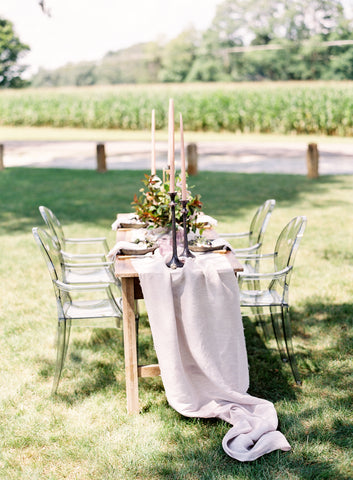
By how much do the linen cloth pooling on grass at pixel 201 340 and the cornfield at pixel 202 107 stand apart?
69.5 feet

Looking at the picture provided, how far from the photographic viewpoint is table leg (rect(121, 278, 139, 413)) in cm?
337

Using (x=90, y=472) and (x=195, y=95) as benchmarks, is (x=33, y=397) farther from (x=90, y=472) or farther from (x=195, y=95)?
(x=195, y=95)

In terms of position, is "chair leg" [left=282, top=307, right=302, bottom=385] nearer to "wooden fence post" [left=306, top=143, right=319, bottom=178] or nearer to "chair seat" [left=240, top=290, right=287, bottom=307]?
"chair seat" [left=240, top=290, right=287, bottom=307]

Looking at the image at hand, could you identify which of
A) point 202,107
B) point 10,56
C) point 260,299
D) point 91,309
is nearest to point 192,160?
point 260,299

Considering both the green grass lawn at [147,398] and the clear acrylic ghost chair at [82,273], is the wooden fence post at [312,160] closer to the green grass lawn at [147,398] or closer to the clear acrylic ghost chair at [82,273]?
the green grass lawn at [147,398]

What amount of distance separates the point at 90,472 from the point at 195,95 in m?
24.7

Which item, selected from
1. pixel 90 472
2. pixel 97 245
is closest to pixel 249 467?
pixel 90 472

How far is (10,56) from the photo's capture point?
49.9m

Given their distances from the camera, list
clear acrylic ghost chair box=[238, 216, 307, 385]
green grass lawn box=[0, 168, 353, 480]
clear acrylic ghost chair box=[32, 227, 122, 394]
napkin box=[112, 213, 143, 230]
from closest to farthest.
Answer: green grass lawn box=[0, 168, 353, 480] < clear acrylic ghost chair box=[32, 227, 122, 394] < clear acrylic ghost chair box=[238, 216, 307, 385] < napkin box=[112, 213, 143, 230]

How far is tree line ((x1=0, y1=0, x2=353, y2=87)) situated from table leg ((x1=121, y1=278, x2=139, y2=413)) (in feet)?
135

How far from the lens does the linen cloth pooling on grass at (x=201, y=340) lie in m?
3.24

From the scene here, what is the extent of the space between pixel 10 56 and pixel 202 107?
1194 inches

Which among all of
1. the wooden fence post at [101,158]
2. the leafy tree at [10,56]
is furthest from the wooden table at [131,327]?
the leafy tree at [10,56]

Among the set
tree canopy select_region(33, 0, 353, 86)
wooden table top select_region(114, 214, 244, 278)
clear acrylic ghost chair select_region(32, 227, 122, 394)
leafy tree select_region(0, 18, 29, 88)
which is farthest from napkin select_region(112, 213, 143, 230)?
leafy tree select_region(0, 18, 29, 88)
